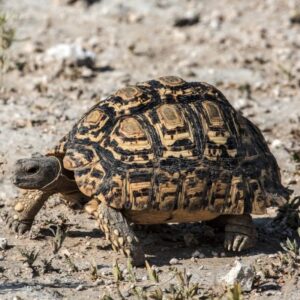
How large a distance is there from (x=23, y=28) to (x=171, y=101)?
5.76 metres

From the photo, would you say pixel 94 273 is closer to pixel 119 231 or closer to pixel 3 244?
pixel 119 231

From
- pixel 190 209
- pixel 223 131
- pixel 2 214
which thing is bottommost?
pixel 2 214

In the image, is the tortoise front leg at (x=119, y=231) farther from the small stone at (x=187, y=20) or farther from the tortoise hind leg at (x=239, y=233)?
the small stone at (x=187, y=20)

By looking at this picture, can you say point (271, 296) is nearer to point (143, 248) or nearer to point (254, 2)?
point (143, 248)

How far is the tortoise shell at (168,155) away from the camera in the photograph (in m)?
6.07

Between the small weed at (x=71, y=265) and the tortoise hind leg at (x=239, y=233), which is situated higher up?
the tortoise hind leg at (x=239, y=233)

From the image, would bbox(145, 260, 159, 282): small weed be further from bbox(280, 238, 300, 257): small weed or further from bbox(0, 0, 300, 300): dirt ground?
bbox(280, 238, 300, 257): small weed

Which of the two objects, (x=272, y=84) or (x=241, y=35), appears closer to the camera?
(x=272, y=84)

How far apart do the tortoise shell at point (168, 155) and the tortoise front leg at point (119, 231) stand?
0.23ft

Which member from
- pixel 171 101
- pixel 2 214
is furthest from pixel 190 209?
pixel 2 214

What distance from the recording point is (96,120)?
6305 mm

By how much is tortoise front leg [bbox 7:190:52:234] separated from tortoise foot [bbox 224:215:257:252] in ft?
4.58

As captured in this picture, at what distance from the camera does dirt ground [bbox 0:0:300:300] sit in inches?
236

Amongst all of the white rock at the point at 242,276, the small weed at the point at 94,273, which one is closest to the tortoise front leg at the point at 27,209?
the small weed at the point at 94,273
